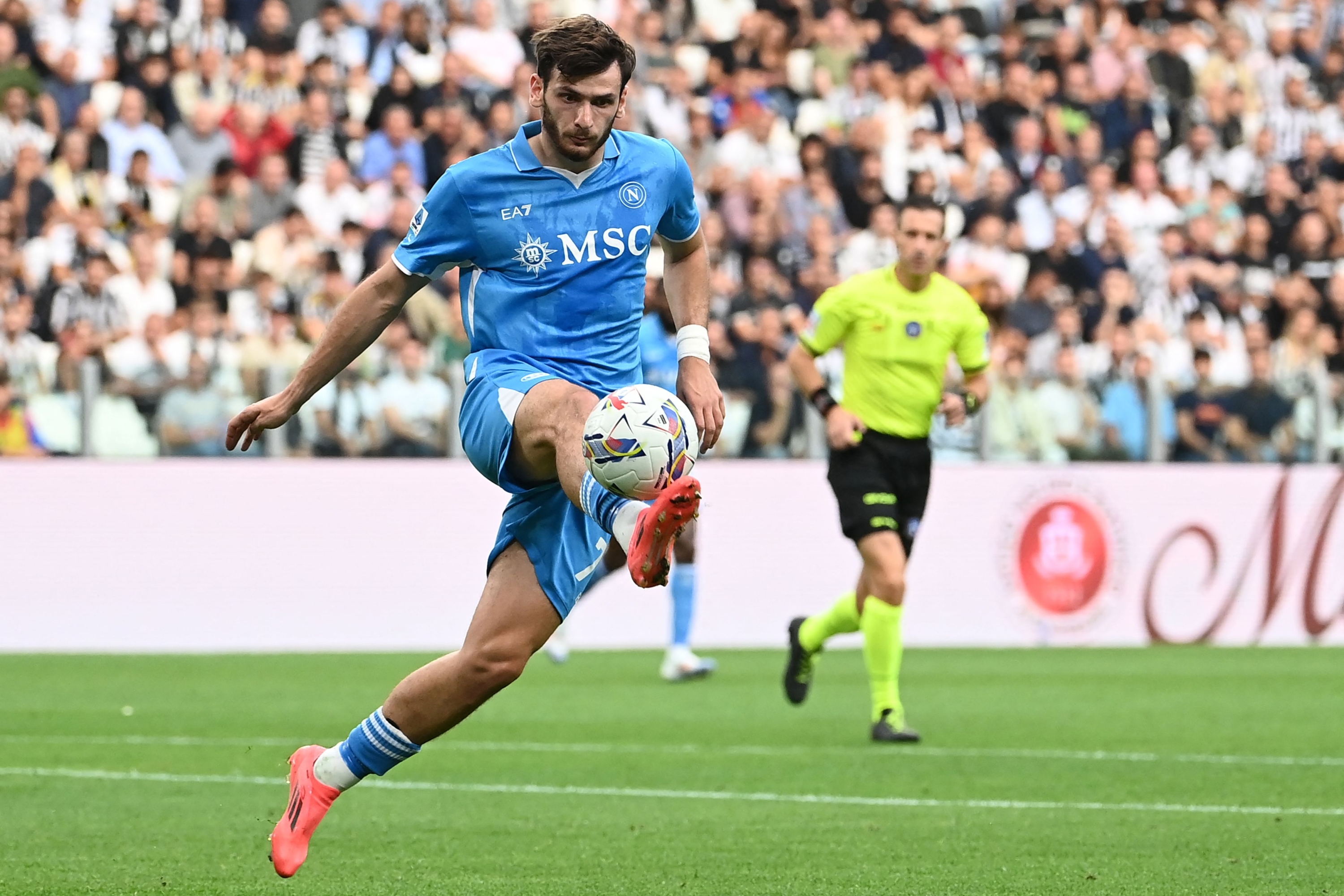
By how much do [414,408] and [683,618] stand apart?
3.32 meters

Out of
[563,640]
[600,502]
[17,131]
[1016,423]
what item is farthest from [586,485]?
[17,131]

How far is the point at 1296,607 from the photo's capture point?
1805 cm

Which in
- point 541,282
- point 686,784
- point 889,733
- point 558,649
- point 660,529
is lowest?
point 558,649

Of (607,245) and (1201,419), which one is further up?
(607,245)

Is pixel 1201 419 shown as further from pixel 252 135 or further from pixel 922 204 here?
pixel 252 135

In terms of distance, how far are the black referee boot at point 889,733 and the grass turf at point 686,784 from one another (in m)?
0.10

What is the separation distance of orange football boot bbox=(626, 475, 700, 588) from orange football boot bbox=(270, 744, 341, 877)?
4.60 feet

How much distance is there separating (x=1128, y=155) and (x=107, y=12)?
10.1 metres

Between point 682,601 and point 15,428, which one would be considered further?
point 15,428

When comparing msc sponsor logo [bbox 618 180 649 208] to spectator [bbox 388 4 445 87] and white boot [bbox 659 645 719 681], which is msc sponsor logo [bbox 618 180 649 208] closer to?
white boot [bbox 659 645 719 681]

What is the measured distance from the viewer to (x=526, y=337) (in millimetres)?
6082

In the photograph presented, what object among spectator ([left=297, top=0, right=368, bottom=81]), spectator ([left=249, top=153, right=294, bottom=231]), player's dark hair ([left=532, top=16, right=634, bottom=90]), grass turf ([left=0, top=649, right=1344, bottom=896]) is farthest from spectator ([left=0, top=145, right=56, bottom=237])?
player's dark hair ([left=532, top=16, right=634, bottom=90])

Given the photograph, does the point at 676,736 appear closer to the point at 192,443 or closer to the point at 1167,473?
the point at 192,443

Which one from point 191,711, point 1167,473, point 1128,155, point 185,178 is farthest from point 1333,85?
point 191,711
